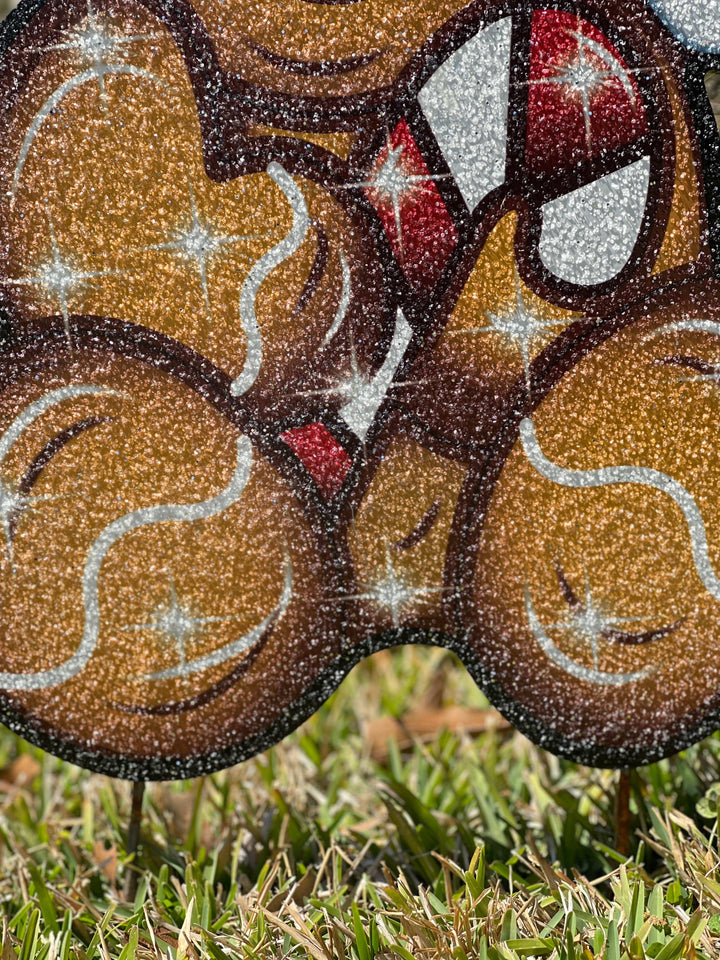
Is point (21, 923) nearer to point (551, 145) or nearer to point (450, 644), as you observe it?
point (450, 644)

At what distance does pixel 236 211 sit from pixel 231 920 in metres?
0.71

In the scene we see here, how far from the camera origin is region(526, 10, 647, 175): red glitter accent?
103 cm

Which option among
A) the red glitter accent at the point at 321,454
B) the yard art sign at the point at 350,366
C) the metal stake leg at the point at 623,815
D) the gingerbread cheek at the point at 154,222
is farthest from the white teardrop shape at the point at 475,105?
the metal stake leg at the point at 623,815

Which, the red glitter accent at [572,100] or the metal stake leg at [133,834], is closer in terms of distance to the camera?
the red glitter accent at [572,100]

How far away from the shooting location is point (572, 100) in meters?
1.04

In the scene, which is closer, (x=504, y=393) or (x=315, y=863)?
(x=504, y=393)

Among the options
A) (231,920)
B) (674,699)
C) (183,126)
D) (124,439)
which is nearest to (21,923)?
(231,920)

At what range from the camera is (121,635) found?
3.59 ft

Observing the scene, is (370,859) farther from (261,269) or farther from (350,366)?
(261,269)

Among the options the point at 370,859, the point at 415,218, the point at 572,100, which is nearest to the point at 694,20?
the point at 572,100

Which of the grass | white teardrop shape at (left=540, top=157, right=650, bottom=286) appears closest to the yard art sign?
white teardrop shape at (left=540, top=157, right=650, bottom=286)

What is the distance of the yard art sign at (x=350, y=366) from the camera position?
3.40 feet

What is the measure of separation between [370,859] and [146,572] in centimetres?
44

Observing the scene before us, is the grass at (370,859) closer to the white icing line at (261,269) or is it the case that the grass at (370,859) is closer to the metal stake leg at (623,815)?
the metal stake leg at (623,815)
